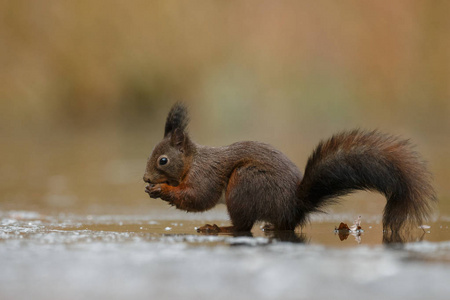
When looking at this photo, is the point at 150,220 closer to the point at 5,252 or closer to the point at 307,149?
the point at 5,252

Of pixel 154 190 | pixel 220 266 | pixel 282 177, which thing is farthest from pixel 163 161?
pixel 220 266

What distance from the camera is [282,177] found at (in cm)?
313

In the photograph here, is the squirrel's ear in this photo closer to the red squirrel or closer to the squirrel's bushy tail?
the red squirrel

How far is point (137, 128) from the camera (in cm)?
1458

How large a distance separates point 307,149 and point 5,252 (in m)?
7.14

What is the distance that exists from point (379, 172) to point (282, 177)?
446 mm

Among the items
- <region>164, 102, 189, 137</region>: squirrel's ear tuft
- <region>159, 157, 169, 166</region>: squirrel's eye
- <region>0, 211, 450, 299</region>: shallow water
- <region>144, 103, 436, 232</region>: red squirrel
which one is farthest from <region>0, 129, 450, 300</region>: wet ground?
<region>164, 102, 189, 137</region>: squirrel's ear tuft

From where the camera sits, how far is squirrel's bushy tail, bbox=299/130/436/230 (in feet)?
9.43

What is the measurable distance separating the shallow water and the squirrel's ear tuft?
0.70m

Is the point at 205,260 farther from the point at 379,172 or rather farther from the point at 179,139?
the point at 179,139

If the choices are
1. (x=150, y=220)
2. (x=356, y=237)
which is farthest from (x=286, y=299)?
(x=150, y=220)

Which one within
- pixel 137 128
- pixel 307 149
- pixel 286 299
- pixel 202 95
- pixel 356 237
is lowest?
pixel 286 299

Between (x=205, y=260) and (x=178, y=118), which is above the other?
(x=178, y=118)

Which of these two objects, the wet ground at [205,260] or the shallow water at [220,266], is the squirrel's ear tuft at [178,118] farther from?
the shallow water at [220,266]
